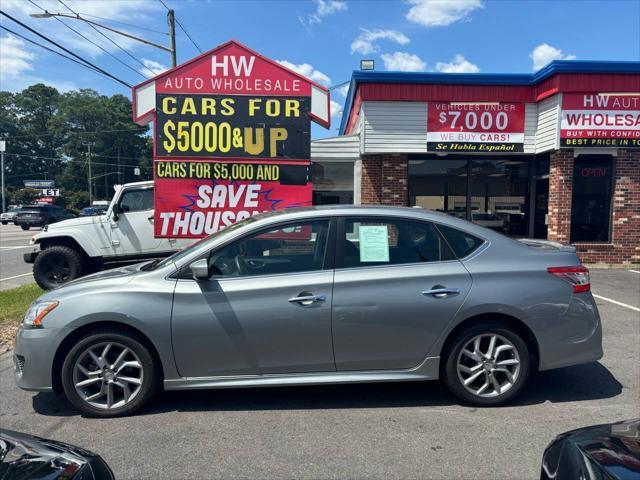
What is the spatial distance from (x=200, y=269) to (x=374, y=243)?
141 centimetres

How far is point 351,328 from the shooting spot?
371cm

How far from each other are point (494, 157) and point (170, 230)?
10227 mm

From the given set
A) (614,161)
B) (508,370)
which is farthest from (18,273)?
(614,161)

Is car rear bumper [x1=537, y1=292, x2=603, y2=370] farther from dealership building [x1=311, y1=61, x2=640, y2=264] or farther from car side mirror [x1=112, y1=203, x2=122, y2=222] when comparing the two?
dealership building [x1=311, y1=61, x2=640, y2=264]

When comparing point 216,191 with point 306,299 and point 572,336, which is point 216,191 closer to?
point 306,299

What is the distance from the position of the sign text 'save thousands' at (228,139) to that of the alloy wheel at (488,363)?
4.08 meters

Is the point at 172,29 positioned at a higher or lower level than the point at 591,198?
higher

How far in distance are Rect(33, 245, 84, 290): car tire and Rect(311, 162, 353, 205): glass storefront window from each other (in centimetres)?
677

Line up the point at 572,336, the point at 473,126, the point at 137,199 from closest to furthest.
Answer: the point at 572,336
the point at 137,199
the point at 473,126

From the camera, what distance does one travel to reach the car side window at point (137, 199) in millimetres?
9180

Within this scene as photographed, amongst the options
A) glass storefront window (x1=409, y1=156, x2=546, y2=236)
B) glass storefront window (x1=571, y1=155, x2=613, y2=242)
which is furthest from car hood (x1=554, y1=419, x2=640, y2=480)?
glass storefront window (x1=409, y1=156, x2=546, y2=236)

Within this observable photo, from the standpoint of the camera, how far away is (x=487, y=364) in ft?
12.6

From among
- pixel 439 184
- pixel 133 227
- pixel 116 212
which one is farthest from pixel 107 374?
pixel 439 184

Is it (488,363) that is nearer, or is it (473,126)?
(488,363)
